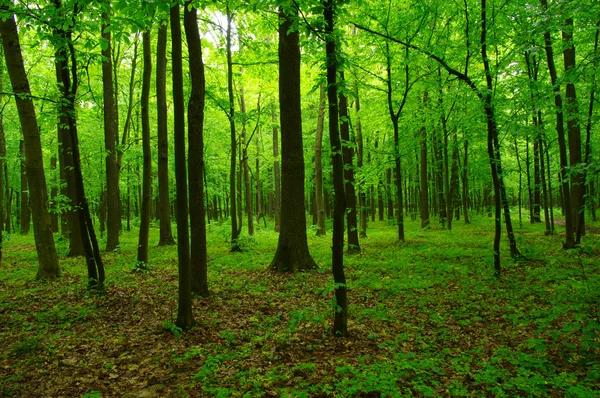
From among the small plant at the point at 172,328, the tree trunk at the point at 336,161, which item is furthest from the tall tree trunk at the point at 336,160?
the small plant at the point at 172,328

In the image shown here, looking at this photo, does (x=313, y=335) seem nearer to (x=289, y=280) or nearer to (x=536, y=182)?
(x=289, y=280)

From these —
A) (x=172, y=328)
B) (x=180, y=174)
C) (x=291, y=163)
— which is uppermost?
(x=291, y=163)

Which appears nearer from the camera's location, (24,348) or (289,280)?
(24,348)

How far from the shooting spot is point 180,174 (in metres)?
5.46

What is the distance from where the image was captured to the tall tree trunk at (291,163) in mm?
9461

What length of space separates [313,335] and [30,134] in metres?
8.49

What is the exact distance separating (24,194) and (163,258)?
15455 millimetres

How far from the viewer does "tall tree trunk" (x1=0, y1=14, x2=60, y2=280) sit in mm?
8070

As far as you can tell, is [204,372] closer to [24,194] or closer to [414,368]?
[414,368]

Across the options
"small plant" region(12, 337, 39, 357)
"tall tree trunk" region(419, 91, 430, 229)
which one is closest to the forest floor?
"small plant" region(12, 337, 39, 357)

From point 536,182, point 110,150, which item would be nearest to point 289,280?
point 110,150

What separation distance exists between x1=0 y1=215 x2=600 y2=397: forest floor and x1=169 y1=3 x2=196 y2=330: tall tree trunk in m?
0.47

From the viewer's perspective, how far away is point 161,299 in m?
7.46

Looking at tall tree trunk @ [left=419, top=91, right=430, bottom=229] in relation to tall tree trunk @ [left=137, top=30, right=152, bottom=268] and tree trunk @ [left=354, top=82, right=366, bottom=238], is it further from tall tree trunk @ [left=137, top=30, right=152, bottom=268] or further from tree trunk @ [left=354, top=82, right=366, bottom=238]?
tall tree trunk @ [left=137, top=30, right=152, bottom=268]
